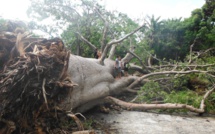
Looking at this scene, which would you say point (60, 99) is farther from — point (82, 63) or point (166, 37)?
point (166, 37)

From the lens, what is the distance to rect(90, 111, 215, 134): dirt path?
193 inches

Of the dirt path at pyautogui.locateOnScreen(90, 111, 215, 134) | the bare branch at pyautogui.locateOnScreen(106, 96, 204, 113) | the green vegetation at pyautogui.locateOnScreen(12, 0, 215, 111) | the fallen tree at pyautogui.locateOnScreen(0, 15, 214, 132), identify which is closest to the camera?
the fallen tree at pyautogui.locateOnScreen(0, 15, 214, 132)

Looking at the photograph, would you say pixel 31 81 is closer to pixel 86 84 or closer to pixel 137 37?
pixel 86 84

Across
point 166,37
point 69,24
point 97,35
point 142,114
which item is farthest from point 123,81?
point 166,37

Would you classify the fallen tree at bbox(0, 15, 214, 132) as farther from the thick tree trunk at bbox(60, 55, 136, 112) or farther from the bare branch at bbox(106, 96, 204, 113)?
the bare branch at bbox(106, 96, 204, 113)

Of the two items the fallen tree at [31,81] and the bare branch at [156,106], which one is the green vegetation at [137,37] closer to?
the bare branch at [156,106]

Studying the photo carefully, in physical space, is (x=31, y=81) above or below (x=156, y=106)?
above

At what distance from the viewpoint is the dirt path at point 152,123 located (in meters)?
4.90

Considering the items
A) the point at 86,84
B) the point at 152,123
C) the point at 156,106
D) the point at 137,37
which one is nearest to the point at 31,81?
the point at 86,84

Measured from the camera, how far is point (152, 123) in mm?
5492

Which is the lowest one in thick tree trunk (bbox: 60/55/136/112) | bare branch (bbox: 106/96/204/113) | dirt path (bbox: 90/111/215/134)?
dirt path (bbox: 90/111/215/134)

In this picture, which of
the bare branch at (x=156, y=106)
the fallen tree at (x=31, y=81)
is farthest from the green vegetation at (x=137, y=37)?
the fallen tree at (x=31, y=81)

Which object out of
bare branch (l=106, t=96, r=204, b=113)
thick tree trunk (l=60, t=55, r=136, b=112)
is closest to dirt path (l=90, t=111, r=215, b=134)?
bare branch (l=106, t=96, r=204, b=113)

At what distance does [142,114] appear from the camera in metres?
6.38
